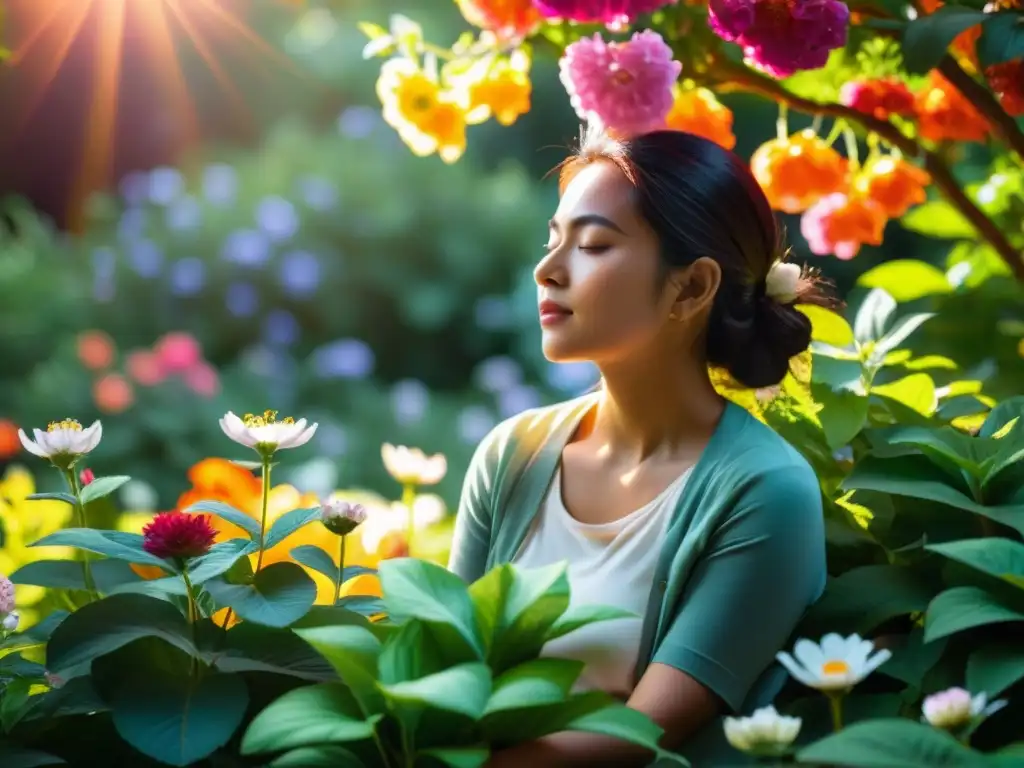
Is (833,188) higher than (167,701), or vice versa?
(833,188)

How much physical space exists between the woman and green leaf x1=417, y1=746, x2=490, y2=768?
0.37ft

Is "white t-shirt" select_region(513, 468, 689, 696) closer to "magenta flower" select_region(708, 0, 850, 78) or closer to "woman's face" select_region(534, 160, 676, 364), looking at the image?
"woman's face" select_region(534, 160, 676, 364)

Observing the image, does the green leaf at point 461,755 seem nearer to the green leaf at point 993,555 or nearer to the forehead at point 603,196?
the green leaf at point 993,555

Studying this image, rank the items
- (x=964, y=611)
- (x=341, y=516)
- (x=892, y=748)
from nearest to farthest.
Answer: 1. (x=892, y=748)
2. (x=964, y=611)
3. (x=341, y=516)

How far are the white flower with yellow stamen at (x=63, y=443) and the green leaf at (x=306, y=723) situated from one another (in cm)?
35

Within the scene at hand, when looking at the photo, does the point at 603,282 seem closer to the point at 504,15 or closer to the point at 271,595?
the point at 271,595

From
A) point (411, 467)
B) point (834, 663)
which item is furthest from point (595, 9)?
point (834, 663)

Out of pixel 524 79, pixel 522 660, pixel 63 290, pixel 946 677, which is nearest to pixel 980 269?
pixel 524 79

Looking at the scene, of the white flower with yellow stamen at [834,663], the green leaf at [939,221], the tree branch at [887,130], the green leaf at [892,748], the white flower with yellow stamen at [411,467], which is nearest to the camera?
the green leaf at [892,748]

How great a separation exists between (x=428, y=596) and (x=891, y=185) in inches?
42.1

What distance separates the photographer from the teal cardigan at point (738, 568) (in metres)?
1.15

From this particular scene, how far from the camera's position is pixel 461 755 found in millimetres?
950

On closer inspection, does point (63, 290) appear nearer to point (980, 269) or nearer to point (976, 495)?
point (980, 269)

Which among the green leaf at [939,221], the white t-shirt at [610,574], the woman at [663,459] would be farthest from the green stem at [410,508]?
the green leaf at [939,221]
